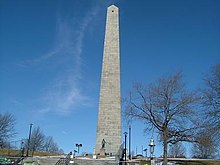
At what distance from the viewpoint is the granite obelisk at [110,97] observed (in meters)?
41.1

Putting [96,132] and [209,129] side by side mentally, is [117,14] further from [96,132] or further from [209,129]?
[209,129]

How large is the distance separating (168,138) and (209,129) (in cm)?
360

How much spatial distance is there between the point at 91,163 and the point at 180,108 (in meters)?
9.51

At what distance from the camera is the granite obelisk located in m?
41.1

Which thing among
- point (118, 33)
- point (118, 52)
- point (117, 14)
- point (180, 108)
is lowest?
point (180, 108)

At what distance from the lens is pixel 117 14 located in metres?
46.9

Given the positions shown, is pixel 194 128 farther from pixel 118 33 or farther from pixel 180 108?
pixel 118 33

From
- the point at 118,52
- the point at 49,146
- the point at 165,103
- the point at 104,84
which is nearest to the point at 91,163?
the point at 165,103

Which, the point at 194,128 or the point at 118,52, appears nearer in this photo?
the point at 194,128

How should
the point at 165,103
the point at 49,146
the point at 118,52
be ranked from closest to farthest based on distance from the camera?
the point at 165,103
the point at 118,52
the point at 49,146

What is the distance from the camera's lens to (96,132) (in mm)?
41719

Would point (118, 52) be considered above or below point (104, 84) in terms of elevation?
above

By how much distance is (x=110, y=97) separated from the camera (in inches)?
1676

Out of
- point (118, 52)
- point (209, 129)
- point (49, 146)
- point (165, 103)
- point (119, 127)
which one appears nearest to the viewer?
point (209, 129)
